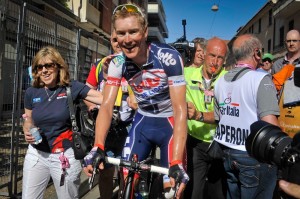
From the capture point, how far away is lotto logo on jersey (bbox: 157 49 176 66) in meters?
2.98

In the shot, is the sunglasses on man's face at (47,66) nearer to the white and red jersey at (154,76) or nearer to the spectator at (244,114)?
the white and red jersey at (154,76)

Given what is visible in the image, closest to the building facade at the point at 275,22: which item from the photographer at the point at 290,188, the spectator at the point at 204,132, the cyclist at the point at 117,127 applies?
the spectator at the point at 204,132

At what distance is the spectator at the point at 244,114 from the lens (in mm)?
2953

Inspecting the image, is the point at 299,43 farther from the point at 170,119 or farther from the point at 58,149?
the point at 58,149

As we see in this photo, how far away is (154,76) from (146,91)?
0.62ft

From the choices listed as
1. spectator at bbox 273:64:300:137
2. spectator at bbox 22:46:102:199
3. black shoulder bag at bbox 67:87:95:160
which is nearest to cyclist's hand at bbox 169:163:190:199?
black shoulder bag at bbox 67:87:95:160

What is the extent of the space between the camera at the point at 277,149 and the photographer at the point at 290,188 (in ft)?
0.07

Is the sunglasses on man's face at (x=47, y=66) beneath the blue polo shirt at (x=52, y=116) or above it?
above

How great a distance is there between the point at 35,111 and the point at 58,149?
448 mm

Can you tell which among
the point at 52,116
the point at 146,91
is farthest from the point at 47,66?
the point at 146,91

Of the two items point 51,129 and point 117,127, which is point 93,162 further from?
point 117,127

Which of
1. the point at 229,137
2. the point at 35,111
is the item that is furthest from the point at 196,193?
the point at 35,111

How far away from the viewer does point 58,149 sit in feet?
11.2

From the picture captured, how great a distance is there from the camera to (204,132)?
4.14 metres
